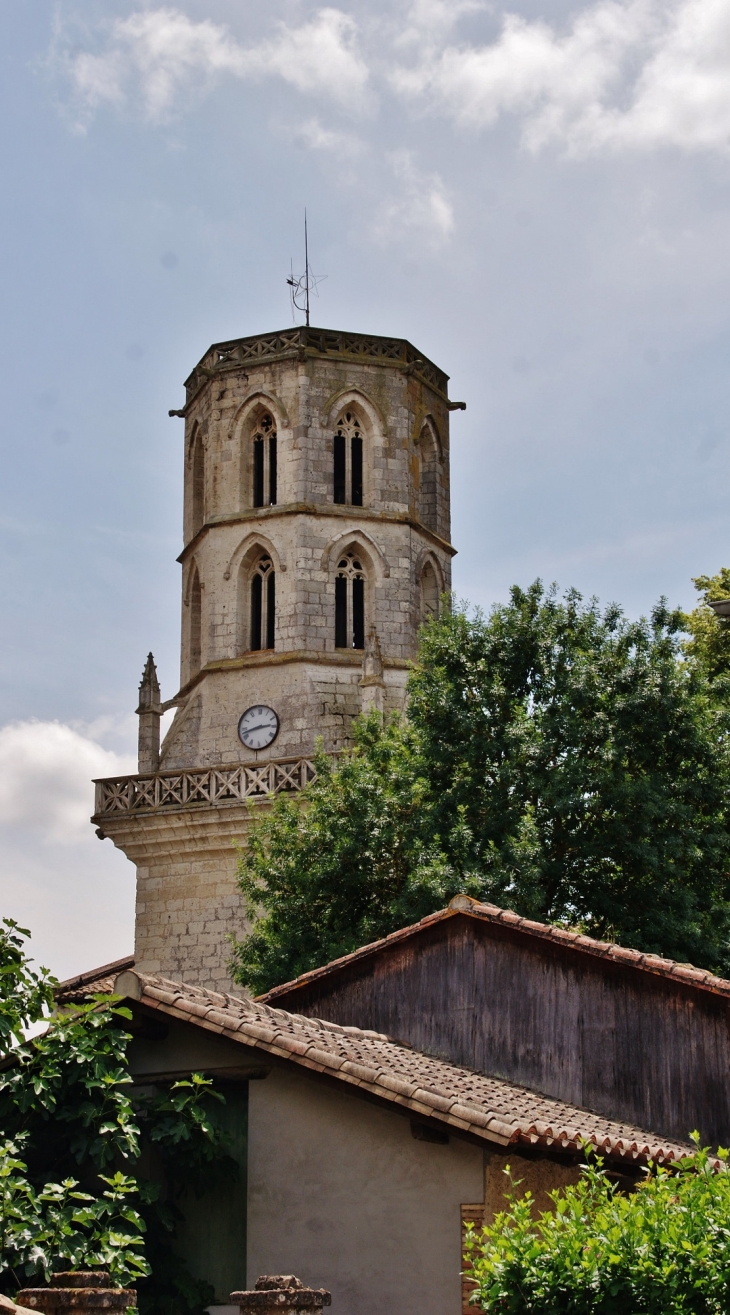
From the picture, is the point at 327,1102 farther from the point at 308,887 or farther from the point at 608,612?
the point at 608,612

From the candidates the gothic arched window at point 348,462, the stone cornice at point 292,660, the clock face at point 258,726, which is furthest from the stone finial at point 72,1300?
the gothic arched window at point 348,462

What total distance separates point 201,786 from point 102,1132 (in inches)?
740

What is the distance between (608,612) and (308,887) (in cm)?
564

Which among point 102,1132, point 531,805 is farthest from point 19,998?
point 531,805

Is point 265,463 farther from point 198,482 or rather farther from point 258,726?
point 258,726

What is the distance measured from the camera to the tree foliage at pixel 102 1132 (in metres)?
10.2

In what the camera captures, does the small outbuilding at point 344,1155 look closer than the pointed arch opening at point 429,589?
Yes

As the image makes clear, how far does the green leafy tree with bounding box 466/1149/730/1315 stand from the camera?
665 centimetres

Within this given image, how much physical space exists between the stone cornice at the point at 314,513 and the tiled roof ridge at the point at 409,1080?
20360mm

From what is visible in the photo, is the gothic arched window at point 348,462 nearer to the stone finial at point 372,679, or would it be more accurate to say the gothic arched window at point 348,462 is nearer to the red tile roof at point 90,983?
the stone finial at point 372,679

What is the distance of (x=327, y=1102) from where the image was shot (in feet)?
36.1

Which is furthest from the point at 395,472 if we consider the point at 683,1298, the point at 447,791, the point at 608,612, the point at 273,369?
the point at 683,1298

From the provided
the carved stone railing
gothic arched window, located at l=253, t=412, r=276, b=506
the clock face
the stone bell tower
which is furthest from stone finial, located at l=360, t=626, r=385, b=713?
gothic arched window, located at l=253, t=412, r=276, b=506

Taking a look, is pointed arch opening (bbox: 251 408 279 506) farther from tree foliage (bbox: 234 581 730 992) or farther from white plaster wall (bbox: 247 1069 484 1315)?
white plaster wall (bbox: 247 1069 484 1315)
